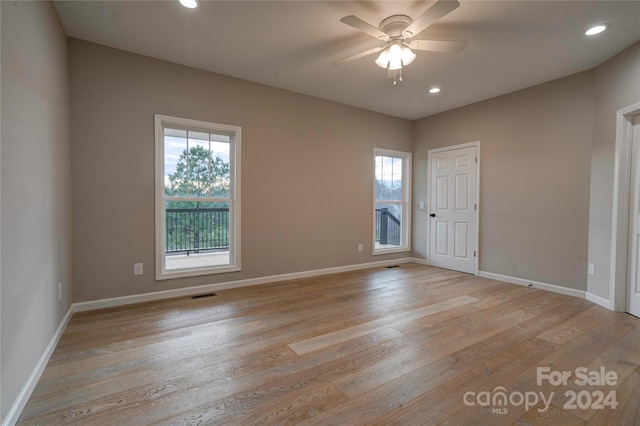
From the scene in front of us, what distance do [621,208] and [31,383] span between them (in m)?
5.13

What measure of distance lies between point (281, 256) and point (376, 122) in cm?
292

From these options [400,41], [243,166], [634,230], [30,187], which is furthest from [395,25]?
[634,230]

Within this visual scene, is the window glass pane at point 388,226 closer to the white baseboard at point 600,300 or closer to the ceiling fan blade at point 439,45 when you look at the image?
the white baseboard at point 600,300

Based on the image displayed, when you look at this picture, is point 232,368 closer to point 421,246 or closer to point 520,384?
point 520,384

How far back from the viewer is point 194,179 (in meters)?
3.64

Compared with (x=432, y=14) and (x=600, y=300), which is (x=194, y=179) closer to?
(x=432, y=14)

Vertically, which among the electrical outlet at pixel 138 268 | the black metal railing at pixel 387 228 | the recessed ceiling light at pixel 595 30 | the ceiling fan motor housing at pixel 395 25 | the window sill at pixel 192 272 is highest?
the recessed ceiling light at pixel 595 30

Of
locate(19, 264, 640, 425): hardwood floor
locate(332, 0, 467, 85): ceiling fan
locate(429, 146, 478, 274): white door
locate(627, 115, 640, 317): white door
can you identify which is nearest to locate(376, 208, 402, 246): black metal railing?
locate(429, 146, 478, 274): white door

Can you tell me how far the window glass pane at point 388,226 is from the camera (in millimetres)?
5695

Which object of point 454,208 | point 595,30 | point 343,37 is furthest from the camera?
point 454,208

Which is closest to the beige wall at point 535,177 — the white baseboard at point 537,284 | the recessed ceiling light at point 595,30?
the white baseboard at point 537,284

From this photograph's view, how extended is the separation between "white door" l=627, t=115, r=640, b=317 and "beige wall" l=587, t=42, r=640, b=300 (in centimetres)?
13

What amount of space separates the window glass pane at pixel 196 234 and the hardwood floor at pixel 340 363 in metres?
1.33

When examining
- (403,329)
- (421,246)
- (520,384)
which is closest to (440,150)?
(421,246)
